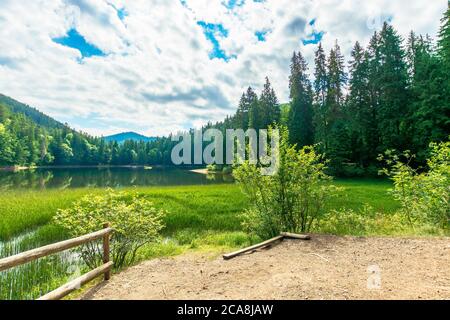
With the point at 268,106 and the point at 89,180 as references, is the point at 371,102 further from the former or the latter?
the point at 89,180

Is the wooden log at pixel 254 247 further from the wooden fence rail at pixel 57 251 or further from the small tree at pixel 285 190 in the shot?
the wooden fence rail at pixel 57 251

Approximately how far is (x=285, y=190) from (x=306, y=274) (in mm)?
3876

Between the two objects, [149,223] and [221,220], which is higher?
[149,223]

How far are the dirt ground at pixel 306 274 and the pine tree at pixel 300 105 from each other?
41.1 meters

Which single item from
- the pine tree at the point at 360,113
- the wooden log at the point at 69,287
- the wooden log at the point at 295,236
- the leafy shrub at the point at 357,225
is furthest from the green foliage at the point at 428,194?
the pine tree at the point at 360,113

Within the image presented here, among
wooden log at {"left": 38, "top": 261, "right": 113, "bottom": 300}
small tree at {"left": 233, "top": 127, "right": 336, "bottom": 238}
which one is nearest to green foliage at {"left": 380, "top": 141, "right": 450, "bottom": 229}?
small tree at {"left": 233, "top": 127, "right": 336, "bottom": 238}

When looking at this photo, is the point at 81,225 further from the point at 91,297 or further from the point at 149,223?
the point at 91,297

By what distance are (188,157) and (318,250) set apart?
118m

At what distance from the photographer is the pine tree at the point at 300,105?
1892 inches

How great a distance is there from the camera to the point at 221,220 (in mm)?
14977

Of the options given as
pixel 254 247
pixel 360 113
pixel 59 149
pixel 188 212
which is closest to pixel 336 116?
pixel 360 113

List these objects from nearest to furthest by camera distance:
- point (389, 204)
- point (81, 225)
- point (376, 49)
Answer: point (81, 225)
point (389, 204)
point (376, 49)

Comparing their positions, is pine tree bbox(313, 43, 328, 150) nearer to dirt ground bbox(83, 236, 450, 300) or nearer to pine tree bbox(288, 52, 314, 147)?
pine tree bbox(288, 52, 314, 147)
